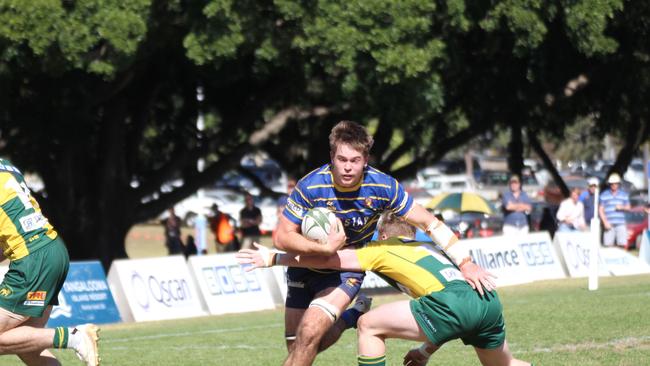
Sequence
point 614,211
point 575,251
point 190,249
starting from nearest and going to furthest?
point 575,251, point 614,211, point 190,249

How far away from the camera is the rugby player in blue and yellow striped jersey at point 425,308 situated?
750 centimetres

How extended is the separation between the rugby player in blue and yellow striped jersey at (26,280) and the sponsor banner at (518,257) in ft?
46.3

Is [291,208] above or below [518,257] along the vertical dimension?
above

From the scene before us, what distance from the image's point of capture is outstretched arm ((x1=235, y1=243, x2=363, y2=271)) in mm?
7957

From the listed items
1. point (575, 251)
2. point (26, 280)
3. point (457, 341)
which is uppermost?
point (26, 280)

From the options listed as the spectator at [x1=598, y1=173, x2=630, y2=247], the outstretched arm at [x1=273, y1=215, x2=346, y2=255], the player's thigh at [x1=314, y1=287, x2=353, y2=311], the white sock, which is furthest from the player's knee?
the spectator at [x1=598, y1=173, x2=630, y2=247]

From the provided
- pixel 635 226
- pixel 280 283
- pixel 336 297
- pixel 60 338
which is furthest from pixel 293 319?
pixel 635 226

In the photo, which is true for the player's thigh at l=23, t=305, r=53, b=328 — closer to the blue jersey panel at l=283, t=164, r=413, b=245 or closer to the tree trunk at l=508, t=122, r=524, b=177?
the blue jersey panel at l=283, t=164, r=413, b=245

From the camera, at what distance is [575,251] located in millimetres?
23547

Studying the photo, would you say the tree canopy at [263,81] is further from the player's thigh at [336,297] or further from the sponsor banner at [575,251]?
the player's thigh at [336,297]

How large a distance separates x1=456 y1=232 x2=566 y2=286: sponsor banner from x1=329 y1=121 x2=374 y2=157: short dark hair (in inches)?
548

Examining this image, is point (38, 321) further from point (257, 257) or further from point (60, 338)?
point (257, 257)

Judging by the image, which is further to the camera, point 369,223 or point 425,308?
point 369,223

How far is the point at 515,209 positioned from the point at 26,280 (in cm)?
1694
